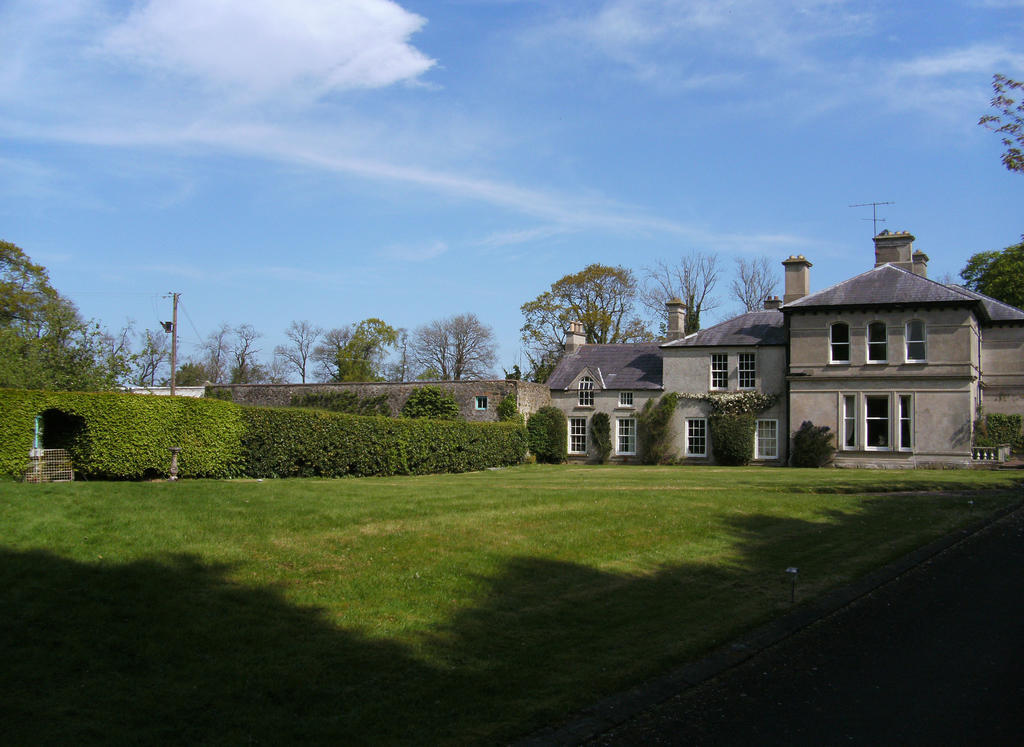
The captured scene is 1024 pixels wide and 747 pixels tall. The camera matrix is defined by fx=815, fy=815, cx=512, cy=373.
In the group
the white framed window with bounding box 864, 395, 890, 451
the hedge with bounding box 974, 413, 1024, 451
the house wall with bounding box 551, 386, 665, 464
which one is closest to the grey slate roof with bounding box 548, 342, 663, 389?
the house wall with bounding box 551, 386, 665, 464

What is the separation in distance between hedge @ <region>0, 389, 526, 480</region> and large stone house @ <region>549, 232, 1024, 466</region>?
47.0 feet

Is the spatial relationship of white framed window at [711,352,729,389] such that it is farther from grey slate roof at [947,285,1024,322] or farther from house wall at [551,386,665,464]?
grey slate roof at [947,285,1024,322]

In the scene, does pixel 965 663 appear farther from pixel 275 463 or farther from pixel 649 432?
pixel 649 432

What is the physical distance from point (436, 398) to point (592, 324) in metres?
25.2

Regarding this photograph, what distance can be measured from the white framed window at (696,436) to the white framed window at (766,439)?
239 cm

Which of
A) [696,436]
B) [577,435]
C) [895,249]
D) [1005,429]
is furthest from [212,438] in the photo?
[1005,429]

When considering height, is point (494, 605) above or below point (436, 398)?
below

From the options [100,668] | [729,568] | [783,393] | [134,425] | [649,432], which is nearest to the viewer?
[100,668]

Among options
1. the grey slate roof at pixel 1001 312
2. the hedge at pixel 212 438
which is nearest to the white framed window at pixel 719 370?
the grey slate roof at pixel 1001 312

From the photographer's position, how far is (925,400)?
→ 109 ft

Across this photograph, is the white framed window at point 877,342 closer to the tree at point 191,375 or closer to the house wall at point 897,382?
the house wall at point 897,382

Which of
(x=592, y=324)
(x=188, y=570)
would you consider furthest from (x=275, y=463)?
(x=592, y=324)

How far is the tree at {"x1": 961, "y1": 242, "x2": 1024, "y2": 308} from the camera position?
4622 centimetres

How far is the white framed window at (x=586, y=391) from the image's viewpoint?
41250 mm
